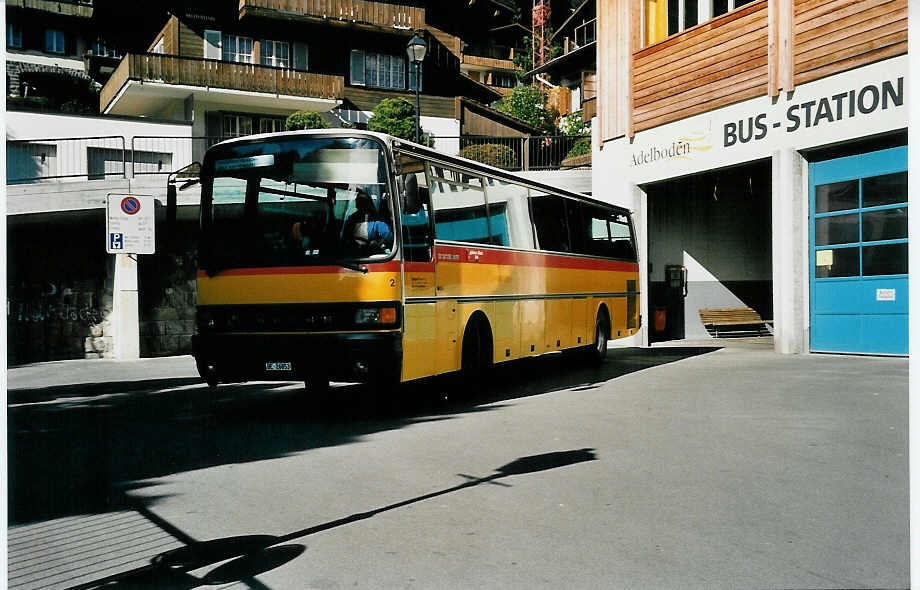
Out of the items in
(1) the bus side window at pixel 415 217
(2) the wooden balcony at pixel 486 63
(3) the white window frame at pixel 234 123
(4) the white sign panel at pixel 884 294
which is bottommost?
(4) the white sign panel at pixel 884 294

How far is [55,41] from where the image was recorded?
42.8 m

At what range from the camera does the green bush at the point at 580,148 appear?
26.1 meters

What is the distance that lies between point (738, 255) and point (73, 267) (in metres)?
15.6

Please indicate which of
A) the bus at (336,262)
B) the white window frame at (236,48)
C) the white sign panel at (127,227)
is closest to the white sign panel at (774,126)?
the bus at (336,262)

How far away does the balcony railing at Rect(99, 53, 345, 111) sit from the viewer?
1275 inches

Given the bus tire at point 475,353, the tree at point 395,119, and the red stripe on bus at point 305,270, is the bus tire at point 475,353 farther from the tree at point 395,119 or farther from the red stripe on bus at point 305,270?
the tree at point 395,119

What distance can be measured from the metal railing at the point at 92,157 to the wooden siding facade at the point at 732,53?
35.0 ft

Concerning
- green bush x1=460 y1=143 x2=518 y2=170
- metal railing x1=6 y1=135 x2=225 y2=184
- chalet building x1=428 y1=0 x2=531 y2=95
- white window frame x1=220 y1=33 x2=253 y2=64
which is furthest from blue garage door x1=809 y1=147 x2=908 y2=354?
chalet building x1=428 y1=0 x2=531 y2=95

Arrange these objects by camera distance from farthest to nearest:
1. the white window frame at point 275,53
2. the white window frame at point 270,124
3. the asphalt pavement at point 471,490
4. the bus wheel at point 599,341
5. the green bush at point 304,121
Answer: the white window frame at point 275,53 < the white window frame at point 270,124 < the green bush at point 304,121 < the bus wheel at point 599,341 < the asphalt pavement at point 471,490

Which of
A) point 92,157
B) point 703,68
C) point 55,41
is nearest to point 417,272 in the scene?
point 703,68

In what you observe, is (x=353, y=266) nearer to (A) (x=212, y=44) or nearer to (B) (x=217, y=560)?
(B) (x=217, y=560)

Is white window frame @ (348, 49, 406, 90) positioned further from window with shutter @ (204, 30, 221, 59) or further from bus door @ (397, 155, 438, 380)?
bus door @ (397, 155, 438, 380)

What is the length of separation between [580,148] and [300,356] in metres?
18.3

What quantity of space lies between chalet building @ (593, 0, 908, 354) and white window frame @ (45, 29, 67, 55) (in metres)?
31.3
